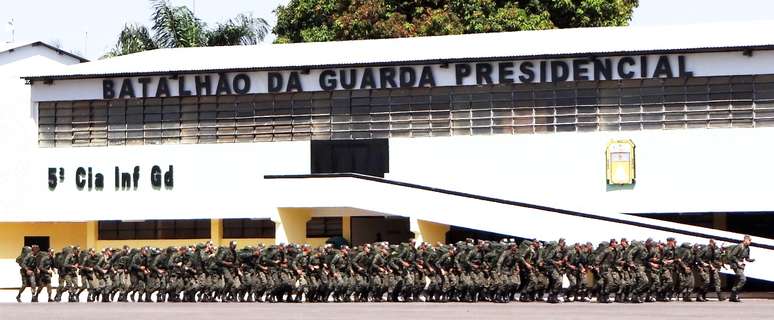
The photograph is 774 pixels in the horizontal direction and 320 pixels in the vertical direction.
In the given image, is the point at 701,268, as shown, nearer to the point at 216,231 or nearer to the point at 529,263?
the point at 529,263

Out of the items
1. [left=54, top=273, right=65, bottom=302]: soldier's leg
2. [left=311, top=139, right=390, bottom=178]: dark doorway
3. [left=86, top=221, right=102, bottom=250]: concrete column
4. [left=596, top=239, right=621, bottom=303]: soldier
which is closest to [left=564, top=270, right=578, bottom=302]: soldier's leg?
[left=596, top=239, right=621, bottom=303]: soldier

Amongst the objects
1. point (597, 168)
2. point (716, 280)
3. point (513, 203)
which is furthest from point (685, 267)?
point (597, 168)

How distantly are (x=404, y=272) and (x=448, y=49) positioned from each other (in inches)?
372

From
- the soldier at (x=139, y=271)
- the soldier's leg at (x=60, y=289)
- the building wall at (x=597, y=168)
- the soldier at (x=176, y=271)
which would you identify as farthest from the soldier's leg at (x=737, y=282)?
the soldier's leg at (x=60, y=289)

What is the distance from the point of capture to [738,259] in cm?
3152

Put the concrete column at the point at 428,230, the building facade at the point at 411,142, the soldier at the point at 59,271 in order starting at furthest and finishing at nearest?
the concrete column at the point at 428,230 → the building facade at the point at 411,142 → the soldier at the point at 59,271

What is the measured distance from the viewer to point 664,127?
37562 millimetres

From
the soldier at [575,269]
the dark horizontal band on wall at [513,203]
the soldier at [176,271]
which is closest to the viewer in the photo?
the soldier at [575,269]

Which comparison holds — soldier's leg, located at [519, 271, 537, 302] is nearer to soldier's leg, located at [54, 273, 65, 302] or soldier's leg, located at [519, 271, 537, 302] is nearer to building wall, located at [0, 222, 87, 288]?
soldier's leg, located at [54, 273, 65, 302]

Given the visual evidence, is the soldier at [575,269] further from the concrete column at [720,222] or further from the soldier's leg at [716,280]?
the concrete column at [720,222]

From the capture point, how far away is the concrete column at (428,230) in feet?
122

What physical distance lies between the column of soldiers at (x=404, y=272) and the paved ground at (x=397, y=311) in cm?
117

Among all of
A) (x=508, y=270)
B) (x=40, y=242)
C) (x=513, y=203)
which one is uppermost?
(x=513, y=203)

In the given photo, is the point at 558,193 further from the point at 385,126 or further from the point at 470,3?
the point at 470,3
